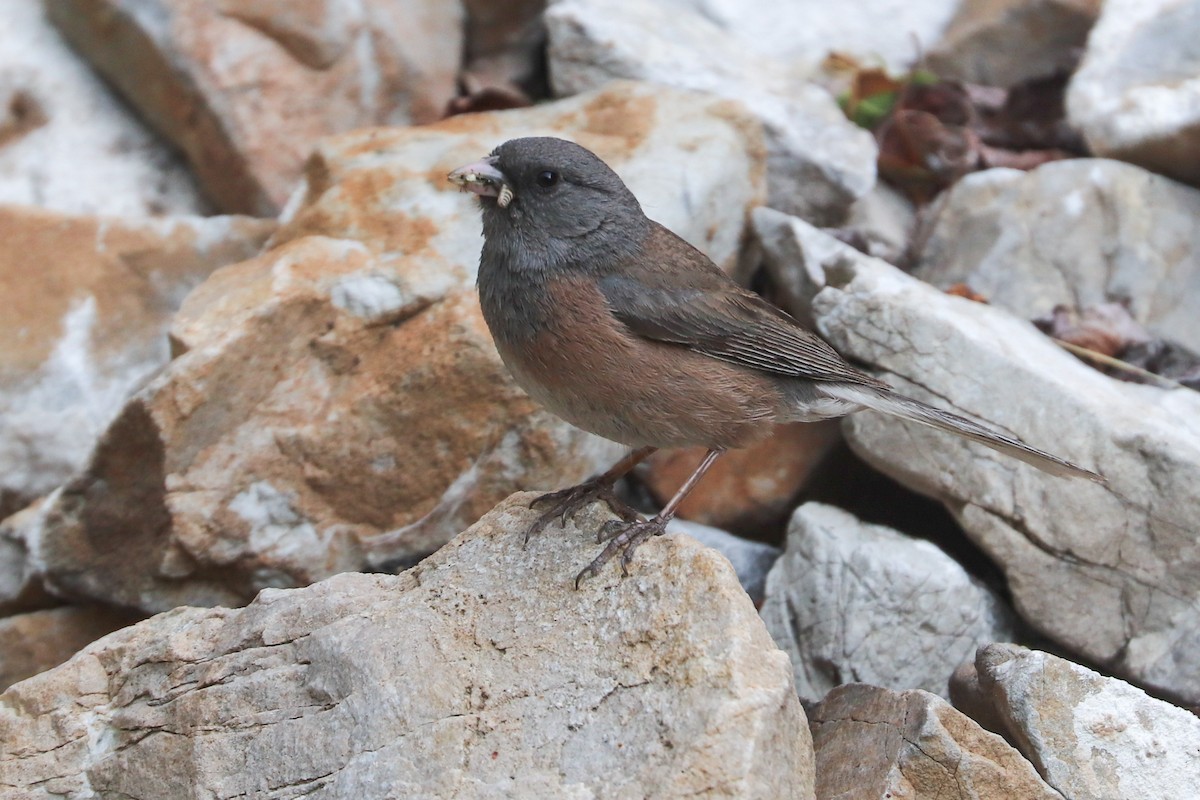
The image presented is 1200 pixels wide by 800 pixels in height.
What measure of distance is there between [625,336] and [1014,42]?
4072mm

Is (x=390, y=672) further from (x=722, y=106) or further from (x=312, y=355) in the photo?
(x=722, y=106)

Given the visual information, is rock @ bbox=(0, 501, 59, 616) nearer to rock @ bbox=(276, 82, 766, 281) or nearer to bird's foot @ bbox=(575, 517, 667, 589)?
rock @ bbox=(276, 82, 766, 281)

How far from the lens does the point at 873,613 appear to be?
3.93 meters

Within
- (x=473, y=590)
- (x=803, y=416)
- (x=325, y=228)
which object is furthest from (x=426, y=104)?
(x=473, y=590)

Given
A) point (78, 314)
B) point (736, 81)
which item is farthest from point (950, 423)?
point (78, 314)

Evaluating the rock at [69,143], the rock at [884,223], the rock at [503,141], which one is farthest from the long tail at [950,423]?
the rock at [69,143]

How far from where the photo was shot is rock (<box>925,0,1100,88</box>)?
6.40 metres

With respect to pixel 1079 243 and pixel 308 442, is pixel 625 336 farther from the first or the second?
pixel 1079 243

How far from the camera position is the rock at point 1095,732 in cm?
313

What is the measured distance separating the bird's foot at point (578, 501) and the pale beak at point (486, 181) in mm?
900

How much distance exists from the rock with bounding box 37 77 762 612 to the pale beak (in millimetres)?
711

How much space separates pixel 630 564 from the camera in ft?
10.5

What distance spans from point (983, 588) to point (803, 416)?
0.96 meters

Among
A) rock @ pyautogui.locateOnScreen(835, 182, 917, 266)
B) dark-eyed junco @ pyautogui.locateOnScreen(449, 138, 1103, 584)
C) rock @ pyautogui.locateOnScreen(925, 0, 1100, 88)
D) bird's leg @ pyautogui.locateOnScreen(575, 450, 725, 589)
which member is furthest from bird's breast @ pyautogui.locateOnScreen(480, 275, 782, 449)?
rock @ pyautogui.locateOnScreen(925, 0, 1100, 88)
